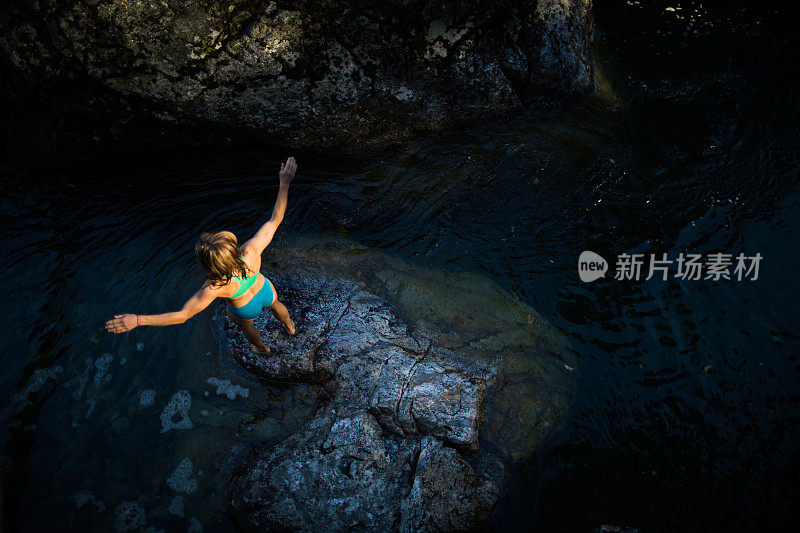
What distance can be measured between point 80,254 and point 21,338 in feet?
3.43

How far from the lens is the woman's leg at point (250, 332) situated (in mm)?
3910

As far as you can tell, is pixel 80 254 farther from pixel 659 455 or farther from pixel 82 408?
pixel 659 455

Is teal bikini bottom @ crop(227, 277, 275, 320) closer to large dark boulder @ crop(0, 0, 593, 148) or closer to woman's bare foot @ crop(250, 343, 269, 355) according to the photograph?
woman's bare foot @ crop(250, 343, 269, 355)

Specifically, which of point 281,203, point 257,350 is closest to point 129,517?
point 257,350

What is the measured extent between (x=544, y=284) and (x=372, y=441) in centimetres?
237

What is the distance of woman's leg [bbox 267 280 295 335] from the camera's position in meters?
4.00

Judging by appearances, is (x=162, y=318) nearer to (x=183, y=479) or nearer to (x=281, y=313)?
(x=281, y=313)

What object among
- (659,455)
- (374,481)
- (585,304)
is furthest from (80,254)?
(659,455)

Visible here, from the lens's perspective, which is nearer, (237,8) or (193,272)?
(237,8)

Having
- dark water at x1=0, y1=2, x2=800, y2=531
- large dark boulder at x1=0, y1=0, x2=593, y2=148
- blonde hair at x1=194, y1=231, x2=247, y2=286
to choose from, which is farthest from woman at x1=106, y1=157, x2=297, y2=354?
large dark boulder at x1=0, y1=0, x2=593, y2=148

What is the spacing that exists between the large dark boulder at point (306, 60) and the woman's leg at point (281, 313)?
92.4 inches

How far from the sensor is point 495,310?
4582 millimetres

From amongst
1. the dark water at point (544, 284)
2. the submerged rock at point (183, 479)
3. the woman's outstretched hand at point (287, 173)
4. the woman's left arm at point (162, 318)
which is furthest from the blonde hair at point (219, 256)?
the submerged rock at point (183, 479)

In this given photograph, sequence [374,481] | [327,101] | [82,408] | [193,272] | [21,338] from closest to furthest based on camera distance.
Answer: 1. [374,481]
2. [82,408]
3. [21,338]
4. [193,272]
5. [327,101]
